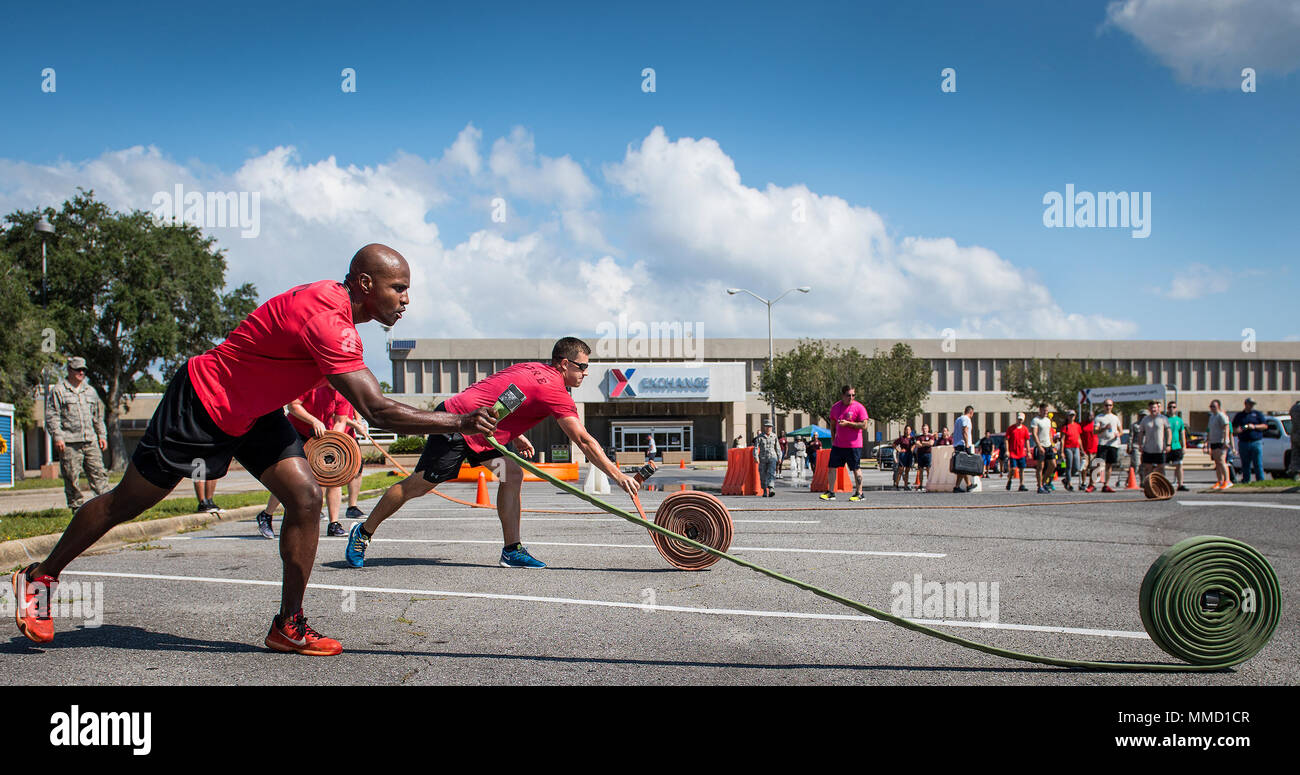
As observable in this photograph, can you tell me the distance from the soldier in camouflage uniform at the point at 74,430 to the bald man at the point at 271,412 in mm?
6996

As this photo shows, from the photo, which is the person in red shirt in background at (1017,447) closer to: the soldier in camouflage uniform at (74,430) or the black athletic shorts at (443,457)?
the black athletic shorts at (443,457)

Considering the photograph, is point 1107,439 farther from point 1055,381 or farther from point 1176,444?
point 1055,381

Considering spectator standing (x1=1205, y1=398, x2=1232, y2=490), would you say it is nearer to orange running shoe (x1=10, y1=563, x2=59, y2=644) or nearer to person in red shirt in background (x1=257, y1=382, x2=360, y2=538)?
person in red shirt in background (x1=257, y1=382, x2=360, y2=538)

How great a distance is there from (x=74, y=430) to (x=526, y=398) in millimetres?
6925

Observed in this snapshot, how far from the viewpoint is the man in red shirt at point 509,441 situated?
6.12 metres

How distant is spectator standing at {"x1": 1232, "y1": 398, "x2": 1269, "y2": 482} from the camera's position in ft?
52.1

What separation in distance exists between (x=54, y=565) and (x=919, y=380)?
54031 millimetres

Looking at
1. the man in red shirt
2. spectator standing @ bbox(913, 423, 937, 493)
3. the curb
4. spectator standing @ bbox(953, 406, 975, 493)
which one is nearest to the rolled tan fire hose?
the man in red shirt

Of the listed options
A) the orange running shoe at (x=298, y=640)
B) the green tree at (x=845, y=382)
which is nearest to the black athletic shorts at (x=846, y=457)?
the orange running shoe at (x=298, y=640)

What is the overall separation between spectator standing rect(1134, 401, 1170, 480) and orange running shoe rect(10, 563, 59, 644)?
53.3 ft

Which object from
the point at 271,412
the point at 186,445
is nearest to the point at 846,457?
the point at 271,412

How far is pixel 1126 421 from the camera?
6147cm
